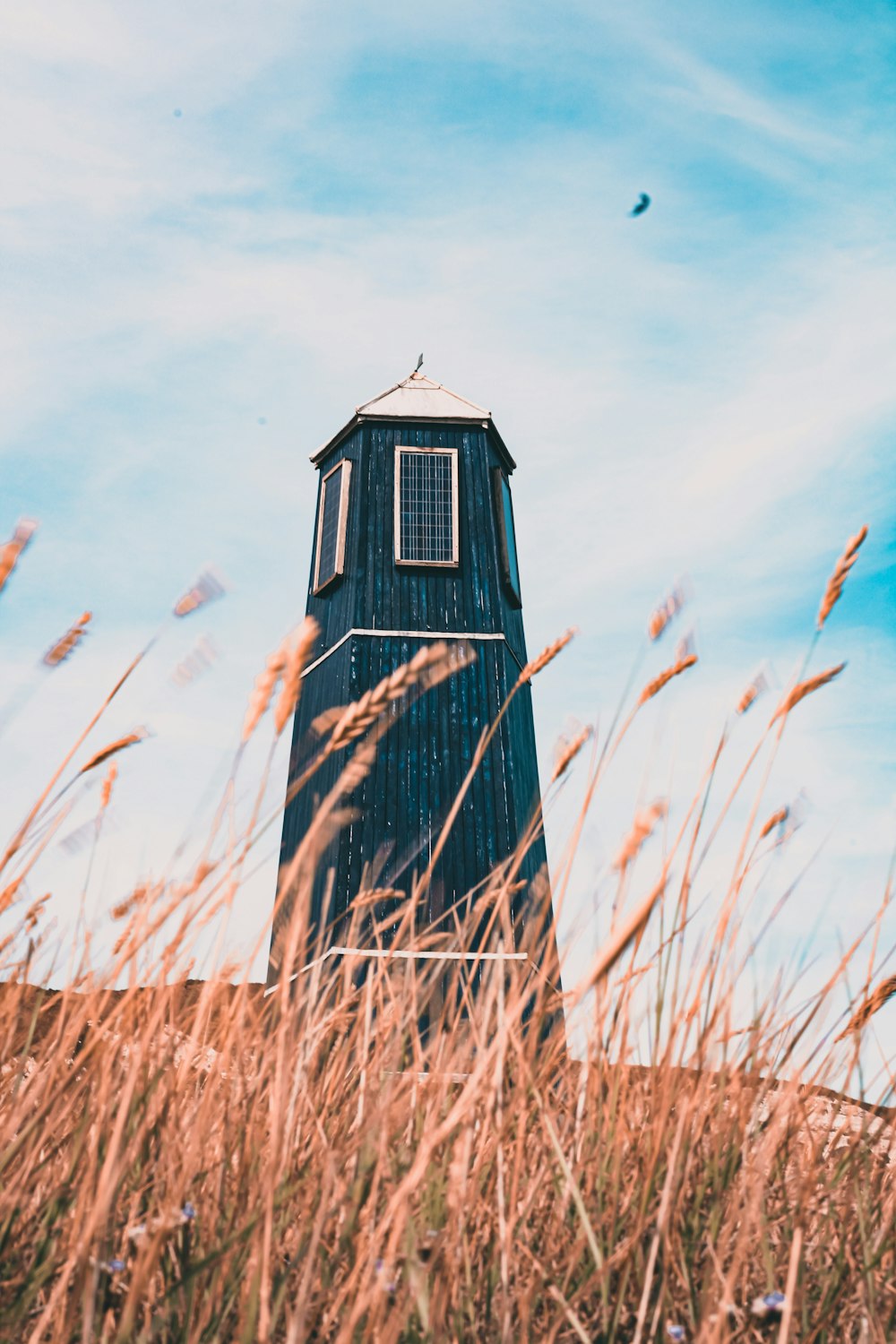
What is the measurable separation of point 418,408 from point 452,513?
6.85ft

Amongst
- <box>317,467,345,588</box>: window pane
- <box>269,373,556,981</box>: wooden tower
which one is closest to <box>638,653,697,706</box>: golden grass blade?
<box>269,373,556,981</box>: wooden tower

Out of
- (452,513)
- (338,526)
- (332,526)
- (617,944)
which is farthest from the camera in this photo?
(332,526)

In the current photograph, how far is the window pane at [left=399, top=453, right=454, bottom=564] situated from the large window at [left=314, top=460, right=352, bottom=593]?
93 centimetres

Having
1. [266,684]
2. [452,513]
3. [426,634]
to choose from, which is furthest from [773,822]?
[452,513]

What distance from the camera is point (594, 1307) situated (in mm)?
1931

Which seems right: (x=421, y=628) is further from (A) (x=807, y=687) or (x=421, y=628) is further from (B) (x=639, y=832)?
(B) (x=639, y=832)

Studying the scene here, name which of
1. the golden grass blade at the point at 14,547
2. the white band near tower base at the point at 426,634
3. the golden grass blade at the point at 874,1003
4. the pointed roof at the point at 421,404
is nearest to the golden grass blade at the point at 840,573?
the golden grass blade at the point at 874,1003

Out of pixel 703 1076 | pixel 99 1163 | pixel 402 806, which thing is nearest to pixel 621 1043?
pixel 703 1076

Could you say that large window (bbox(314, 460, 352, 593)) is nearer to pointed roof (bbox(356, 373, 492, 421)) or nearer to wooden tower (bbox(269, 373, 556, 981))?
wooden tower (bbox(269, 373, 556, 981))

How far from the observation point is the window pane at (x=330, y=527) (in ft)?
51.4

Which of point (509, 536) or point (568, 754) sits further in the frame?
point (509, 536)

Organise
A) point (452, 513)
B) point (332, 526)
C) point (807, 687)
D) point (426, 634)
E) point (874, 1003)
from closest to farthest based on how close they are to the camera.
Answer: point (807, 687) → point (874, 1003) → point (426, 634) → point (452, 513) → point (332, 526)

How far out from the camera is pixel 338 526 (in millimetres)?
15797

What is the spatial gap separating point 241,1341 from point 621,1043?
124 cm
